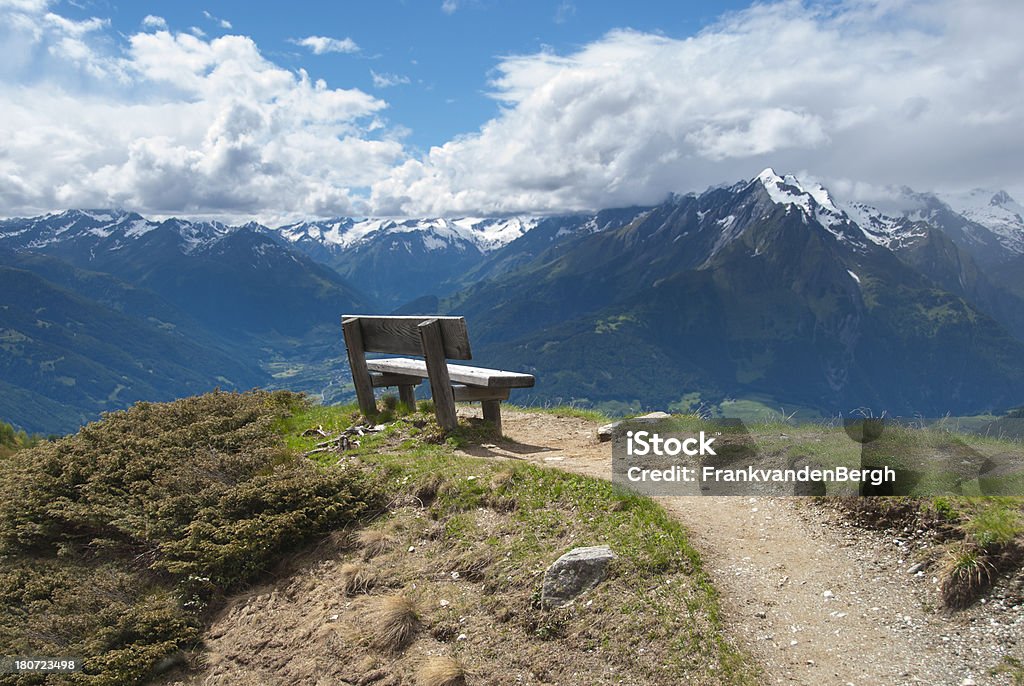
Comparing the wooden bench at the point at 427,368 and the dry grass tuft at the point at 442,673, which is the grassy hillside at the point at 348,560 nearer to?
the dry grass tuft at the point at 442,673

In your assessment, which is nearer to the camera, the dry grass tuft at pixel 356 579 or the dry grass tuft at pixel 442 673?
→ the dry grass tuft at pixel 442 673

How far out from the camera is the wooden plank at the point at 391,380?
16.0 m

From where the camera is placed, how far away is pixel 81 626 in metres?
8.40

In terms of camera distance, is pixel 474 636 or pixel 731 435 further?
pixel 731 435

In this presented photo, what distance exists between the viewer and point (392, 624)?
747cm

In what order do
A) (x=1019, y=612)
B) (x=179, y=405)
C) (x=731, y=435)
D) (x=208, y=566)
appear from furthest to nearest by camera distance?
1. (x=179, y=405)
2. (x=731, y=435)
3. (x=208, y=566)
4. (x=1019, y=612)

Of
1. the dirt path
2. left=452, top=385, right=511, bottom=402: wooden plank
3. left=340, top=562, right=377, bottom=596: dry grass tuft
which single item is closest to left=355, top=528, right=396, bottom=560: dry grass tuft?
left=340, top=562, right=377, bottom=596: dry grass tuft

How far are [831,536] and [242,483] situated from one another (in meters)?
8.59

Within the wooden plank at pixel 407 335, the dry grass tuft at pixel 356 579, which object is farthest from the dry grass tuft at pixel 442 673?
the wooden plank at pixel 407 335

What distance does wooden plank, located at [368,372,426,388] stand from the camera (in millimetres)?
16022

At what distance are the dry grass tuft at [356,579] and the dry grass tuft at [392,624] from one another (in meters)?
0.66

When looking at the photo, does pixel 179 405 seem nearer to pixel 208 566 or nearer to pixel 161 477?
pixel 161 477

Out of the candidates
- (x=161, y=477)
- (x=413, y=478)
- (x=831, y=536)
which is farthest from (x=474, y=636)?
(x=161, y=477)

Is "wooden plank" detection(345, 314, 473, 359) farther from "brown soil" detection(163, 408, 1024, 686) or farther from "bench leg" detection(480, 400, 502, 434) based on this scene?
"brown soil" detection(163, 408, 1024, 686)
